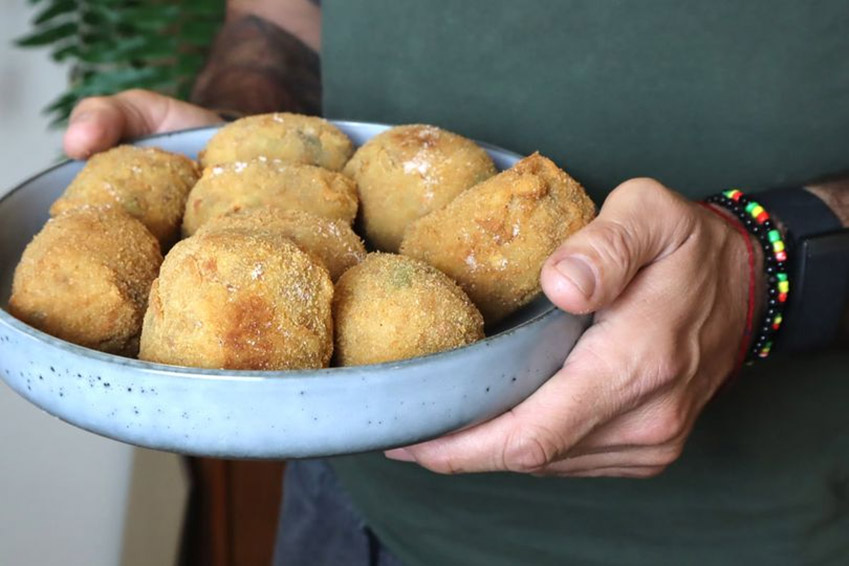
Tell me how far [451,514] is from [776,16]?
53 cm

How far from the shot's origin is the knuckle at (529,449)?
0.55 metres

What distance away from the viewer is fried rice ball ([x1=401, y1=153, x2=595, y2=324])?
0.61m

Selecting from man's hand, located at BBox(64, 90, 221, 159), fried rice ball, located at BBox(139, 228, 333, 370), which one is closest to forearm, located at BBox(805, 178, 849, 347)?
fried rice ball, located at BBox(139, 228, 333, 370)

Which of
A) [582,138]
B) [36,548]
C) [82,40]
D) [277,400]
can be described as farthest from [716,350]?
[82,40]

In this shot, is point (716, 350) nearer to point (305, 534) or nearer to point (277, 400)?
point (277, 400)

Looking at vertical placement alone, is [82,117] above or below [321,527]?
above

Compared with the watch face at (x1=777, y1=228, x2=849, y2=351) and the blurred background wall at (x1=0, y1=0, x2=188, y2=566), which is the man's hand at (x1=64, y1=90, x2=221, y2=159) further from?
the watch face at (x1=777, y1=228, x2=849, y2=351)

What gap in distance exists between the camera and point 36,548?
40.8 inches

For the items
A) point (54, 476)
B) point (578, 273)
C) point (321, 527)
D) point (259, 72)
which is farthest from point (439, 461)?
point (54, 476)

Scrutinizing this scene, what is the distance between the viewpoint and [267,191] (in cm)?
67

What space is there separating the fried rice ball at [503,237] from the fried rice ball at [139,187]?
204 mm

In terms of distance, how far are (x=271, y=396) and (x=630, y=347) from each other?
0.25 metres

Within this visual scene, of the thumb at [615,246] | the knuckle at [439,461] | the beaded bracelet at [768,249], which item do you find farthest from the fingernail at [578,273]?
the beaded bracelet at [768,249]

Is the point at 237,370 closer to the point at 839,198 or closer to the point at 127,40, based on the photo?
the point at 839,198
